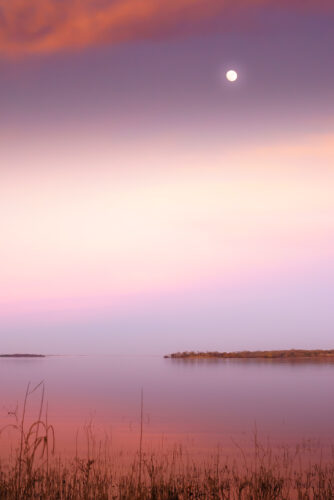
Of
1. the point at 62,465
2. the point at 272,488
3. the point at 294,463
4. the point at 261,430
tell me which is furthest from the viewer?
the point at 261,430

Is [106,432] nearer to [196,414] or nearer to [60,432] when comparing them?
[60,432]

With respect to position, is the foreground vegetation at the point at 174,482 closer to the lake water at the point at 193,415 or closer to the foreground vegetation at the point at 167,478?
the foreground vegetation at the point at 167,478

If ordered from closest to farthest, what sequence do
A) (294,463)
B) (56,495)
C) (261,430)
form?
(56,495), (294,463), (261,430)

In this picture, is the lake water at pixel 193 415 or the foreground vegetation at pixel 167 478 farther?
the lake water at pixel 193 415

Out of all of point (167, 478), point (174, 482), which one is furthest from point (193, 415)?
point (174, 482)

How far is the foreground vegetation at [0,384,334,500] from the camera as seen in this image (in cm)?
934

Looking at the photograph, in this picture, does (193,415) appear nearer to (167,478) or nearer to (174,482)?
(167,478)

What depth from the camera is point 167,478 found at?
474 inches

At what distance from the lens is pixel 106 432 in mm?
22094

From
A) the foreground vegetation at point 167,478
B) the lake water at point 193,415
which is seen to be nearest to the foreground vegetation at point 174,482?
the foreground vegetation at point 167,478

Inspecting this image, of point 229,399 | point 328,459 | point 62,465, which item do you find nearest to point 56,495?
point 62,465

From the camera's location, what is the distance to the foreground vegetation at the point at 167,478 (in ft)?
30.7

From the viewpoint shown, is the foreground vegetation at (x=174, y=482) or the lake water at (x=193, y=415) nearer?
the foreground vegetation at (x=174, y=482)

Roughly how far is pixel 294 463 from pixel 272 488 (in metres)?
4.15
